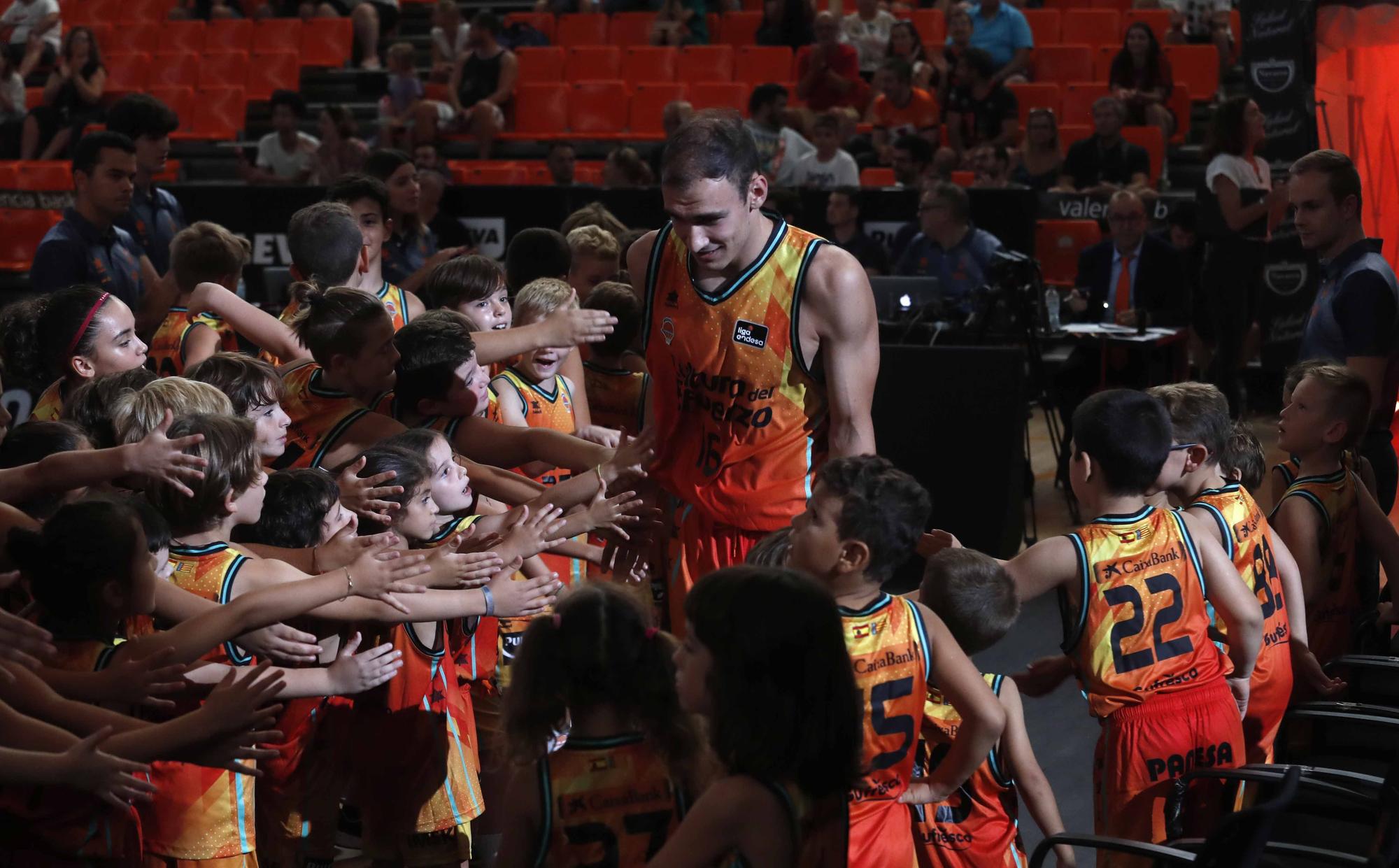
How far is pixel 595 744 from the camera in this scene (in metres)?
2.53

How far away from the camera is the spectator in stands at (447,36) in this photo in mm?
15828

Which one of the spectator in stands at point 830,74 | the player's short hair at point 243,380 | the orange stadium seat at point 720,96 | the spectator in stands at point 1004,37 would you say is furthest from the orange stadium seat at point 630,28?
the player's short hair at point 243,380

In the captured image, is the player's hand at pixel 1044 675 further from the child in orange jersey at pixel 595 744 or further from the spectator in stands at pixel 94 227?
the spectator in stands at pixel 94 227

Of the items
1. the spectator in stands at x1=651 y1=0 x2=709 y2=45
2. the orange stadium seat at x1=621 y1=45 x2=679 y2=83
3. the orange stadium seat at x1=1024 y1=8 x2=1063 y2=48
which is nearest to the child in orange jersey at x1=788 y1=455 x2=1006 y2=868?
the orange stadium seat at x1=1024 y1=8 x2=1063 y2=48

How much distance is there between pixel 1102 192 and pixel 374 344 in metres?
7.70

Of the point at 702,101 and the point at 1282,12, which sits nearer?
the point at 1282,12

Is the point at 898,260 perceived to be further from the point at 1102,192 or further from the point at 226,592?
the point at 226,592

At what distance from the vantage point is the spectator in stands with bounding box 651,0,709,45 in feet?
50.5

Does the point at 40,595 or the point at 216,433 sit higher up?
the point at 216,433

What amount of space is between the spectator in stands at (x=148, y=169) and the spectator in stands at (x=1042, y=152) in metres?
6.42

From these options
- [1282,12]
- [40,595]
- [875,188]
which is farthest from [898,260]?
[40,595]

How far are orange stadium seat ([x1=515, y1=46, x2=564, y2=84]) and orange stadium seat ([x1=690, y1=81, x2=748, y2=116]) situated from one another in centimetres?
177

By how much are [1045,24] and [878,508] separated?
42.1 ft

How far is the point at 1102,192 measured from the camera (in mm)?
10875
